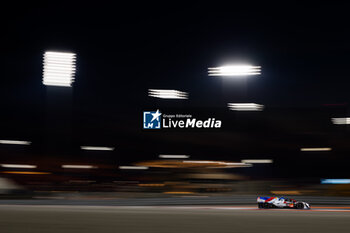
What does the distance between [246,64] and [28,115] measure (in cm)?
2633

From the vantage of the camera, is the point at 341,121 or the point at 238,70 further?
the point at 341,121

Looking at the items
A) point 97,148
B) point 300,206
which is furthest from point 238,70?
point 97,148

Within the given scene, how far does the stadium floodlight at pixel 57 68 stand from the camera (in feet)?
79.2

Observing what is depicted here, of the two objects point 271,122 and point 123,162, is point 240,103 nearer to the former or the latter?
point 271,122

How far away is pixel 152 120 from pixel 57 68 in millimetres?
7613

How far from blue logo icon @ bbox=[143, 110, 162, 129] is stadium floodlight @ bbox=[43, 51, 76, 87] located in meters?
6.44

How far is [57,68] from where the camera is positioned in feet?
79.3

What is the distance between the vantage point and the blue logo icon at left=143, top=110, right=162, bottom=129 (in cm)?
2116

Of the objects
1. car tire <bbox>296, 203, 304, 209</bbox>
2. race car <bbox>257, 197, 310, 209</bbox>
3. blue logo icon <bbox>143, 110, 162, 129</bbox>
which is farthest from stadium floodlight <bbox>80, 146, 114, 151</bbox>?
car tire <bbox>296, 203, 304, 209</bbox>

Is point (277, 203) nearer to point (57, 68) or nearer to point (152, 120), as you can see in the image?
point (152, 120)

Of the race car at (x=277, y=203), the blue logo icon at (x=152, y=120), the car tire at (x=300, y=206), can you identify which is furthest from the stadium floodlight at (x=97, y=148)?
the car tire at (x=300, y=206)

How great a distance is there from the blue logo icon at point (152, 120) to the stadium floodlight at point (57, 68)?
6.44 metres

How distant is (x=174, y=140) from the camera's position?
114 ft

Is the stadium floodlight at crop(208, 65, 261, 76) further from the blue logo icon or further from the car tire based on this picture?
the car tire
